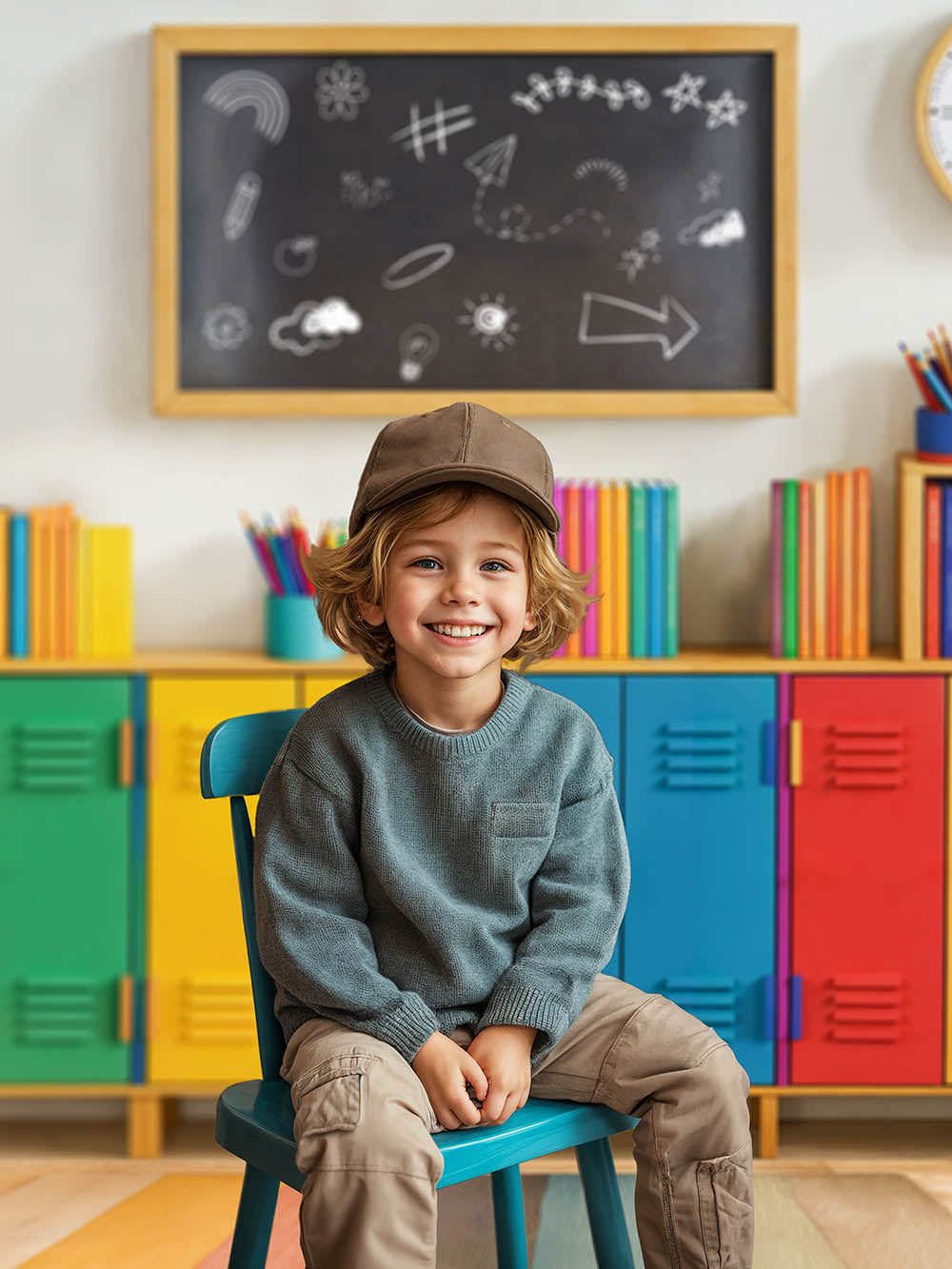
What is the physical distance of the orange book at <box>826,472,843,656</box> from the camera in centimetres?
218

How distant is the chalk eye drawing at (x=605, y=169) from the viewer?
2.32m

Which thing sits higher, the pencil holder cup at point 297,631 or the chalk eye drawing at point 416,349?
the chalk eye drawing at point 416,349

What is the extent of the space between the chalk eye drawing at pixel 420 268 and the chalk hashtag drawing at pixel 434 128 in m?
0.15

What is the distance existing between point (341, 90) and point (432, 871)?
1.56 metres

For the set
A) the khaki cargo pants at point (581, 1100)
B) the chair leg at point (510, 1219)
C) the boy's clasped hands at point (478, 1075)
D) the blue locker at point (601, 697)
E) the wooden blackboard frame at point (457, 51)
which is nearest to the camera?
the khaki cargo pants at point (581, 1100)

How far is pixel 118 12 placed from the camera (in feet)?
7.66

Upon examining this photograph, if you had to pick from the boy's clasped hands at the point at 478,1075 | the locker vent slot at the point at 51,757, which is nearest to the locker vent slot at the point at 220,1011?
the locker vent slot at the point at 51,757

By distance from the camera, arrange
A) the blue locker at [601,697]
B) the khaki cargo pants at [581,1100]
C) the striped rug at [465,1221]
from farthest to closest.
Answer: the blue locker at [601,697], the striped rug at [465,1221], the khaki cargo pants at [581,1100]

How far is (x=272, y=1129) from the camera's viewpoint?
3.97 ft

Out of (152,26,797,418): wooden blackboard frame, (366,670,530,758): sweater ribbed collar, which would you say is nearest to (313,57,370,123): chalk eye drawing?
(152,26,797,418): wooden blackboard frame

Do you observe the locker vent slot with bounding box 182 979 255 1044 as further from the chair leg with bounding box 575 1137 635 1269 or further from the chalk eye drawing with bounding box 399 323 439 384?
the chalk eye drawing with bounding box 399 323 439 384

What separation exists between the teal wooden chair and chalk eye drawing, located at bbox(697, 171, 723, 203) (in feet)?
4.36

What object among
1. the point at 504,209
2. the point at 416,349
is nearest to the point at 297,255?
the point at 416,349

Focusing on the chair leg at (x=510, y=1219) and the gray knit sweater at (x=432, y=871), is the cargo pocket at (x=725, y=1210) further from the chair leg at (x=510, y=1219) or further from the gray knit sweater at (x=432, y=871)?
the chair leg at (x=510, y=1219)
